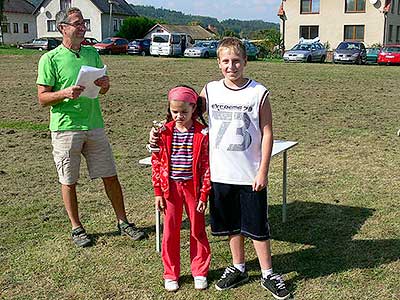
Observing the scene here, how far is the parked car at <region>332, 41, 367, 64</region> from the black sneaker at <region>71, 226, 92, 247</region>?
2678 cm

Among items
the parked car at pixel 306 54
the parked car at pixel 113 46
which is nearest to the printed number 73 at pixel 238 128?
the parked car at pixel 306 54

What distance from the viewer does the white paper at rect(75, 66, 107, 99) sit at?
12.7 ft

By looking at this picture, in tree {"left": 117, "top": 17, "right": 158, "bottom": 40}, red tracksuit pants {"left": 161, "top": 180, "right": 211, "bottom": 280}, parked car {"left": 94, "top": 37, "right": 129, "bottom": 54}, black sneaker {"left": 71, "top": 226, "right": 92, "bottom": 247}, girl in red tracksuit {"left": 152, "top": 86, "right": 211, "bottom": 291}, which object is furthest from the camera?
tree {"left": 117, "top": 17, "right": 158, "bottom": 40}

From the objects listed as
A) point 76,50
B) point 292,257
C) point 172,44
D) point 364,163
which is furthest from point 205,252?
point 172,44

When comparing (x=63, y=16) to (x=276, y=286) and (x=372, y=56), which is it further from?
(x=372, y=56)

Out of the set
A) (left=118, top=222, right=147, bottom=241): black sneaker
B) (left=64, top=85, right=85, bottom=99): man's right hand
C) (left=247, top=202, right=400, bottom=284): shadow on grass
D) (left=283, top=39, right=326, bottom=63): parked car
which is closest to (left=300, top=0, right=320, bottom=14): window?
(left=283, top=39, right=326, bottom=63): parked car

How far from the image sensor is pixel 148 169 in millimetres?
6547

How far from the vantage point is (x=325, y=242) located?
4.41 m

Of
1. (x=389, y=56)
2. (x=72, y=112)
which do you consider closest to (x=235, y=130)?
Result: (x=72, y=112)

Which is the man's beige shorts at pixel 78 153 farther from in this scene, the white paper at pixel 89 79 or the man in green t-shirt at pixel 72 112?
the white paper at pixel 89 79

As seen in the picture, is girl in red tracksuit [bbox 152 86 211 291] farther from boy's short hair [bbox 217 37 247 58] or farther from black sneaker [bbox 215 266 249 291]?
boy's short hair [bbox 217 37 247 58]

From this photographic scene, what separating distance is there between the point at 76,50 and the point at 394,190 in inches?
138

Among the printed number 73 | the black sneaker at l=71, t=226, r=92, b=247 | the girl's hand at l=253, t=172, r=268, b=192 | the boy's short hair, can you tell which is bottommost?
the black sneaker at l=71, t=226, r=92, b=247

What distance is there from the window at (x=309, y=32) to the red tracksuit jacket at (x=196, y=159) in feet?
132
